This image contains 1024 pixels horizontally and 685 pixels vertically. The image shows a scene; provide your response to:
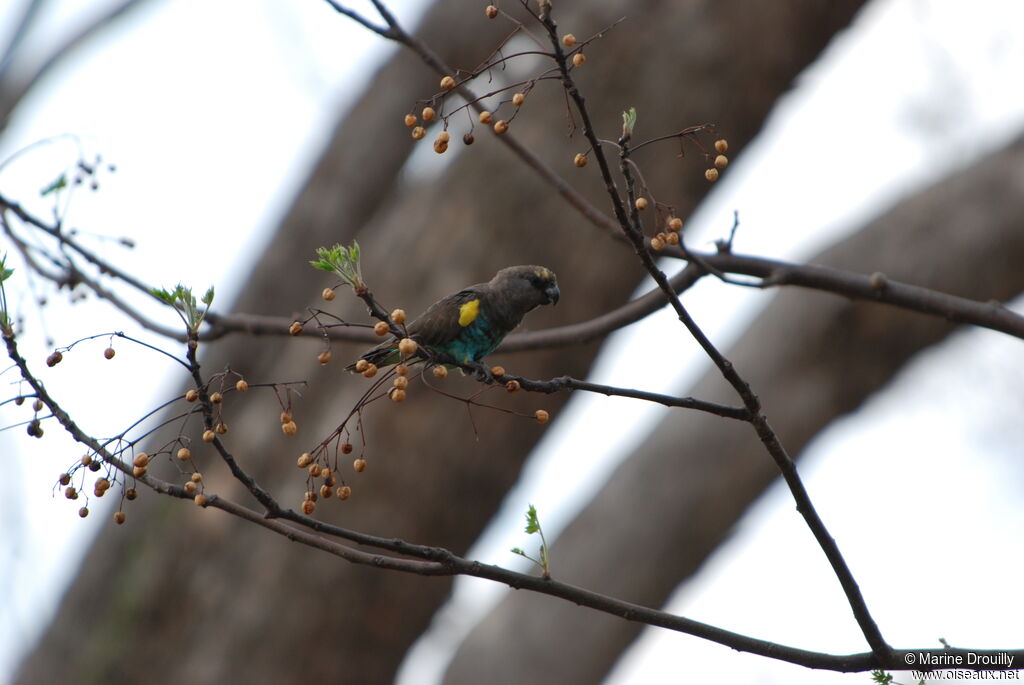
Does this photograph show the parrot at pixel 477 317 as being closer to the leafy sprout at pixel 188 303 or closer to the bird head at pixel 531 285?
the bird head at pixel 531 285

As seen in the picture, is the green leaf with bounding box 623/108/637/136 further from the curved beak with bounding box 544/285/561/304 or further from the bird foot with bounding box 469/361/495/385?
the curved beak with bounding box 544/285/561/304

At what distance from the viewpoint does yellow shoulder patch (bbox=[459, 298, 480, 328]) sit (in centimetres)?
310

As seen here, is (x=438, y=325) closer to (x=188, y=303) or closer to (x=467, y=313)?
(x=467, y=313)

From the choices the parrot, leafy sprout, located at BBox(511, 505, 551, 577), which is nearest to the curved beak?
the parrot

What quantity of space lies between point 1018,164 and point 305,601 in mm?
4750

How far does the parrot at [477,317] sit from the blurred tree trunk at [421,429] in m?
1.89

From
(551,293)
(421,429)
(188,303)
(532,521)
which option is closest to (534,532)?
(532,521)

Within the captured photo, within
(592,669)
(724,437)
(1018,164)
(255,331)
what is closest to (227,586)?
(592,669)

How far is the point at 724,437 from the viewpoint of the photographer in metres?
5.80

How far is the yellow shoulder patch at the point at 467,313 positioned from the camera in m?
3.10

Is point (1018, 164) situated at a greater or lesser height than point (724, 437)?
greater

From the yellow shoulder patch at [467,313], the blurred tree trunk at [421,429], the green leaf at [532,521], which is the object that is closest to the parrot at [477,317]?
the yellow shoulder patch at [467,313]

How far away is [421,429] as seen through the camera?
217 inches

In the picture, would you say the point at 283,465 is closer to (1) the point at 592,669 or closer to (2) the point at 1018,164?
(1) the point at 592,669
